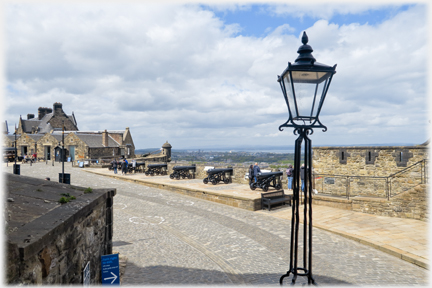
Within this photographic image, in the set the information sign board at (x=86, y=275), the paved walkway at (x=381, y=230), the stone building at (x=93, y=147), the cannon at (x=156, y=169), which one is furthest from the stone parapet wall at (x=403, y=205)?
the stone building at (x=93, y=147)

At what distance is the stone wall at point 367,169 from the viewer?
1255 centimetres

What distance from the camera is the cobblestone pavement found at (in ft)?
17.3

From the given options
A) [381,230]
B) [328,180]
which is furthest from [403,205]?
[328,180]

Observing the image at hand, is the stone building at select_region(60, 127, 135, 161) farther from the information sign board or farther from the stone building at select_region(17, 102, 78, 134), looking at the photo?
the information sign board

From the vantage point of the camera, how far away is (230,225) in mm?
9117

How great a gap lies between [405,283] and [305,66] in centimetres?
443

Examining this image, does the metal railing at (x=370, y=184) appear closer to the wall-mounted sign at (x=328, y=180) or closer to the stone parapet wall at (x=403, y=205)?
the wall-mounted sign at (x=328, y=180)

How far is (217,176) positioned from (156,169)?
7.33m

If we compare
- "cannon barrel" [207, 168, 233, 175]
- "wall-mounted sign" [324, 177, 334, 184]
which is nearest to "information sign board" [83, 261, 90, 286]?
"wall-mounted sign" [324, 177, 334, 184]

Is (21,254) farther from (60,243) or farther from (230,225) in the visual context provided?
(230,225)

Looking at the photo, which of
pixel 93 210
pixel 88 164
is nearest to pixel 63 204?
pixel 93 210

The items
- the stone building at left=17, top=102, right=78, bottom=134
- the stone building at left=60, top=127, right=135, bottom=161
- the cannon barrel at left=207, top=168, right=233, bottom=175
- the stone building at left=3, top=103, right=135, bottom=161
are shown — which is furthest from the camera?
the stone building at left=17, top=102, right=78, bottom=134

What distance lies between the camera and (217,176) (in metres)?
17.1

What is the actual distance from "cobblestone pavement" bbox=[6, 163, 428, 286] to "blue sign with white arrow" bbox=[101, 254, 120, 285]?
2.95 ft
